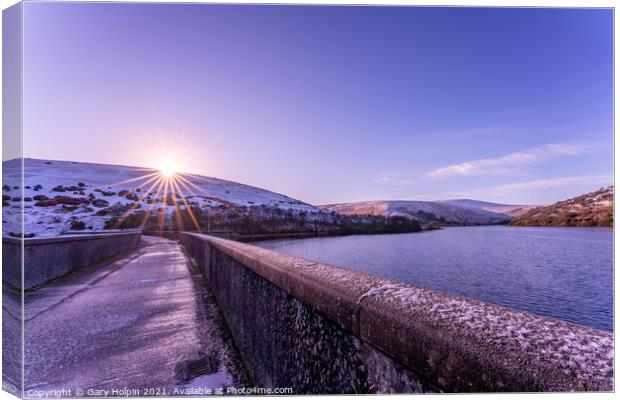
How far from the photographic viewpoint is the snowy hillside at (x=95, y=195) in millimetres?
Answer: 3532

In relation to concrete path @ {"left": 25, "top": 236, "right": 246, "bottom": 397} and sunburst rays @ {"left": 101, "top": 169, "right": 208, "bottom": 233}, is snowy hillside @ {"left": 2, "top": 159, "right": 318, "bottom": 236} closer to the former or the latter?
sunburst rays @ {"left": 101, "top": 169, "right": 208, "bottom": 233}

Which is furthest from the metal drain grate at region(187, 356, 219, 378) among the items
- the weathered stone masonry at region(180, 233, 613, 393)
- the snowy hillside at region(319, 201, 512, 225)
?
the snowy hillside at region(319, 201, 512, 225)

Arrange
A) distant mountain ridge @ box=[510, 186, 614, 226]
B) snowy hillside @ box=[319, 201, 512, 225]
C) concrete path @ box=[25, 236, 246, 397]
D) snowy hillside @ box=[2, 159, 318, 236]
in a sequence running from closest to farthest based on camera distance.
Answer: concrete path @ box=[25, 236, 246, 397], snowy hillside @ box=[2, 159, 318, 236], distant mountain ridge @ box=[510, 186, 614, 226], snowy hillside @ box=[319, 201, 512, 225]

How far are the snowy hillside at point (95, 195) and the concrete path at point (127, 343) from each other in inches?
50.3

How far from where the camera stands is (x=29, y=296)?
18.6 ft

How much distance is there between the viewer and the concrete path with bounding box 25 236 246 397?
276cm

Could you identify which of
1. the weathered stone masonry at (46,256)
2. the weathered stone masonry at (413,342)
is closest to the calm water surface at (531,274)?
the weathered stone masonry at (413,342)


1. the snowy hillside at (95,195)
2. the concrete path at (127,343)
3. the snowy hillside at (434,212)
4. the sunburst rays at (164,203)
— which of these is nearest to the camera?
the concrete path at (127,343)

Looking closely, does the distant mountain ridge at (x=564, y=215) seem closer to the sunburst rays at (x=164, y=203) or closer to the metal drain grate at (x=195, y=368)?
the metal drain grate at (x=195, y=368)

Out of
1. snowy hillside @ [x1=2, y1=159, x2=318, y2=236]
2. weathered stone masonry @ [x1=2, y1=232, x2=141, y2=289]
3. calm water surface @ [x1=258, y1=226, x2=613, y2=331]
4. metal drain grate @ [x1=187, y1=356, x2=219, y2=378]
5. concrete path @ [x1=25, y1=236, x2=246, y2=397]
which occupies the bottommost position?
calm water surface @ [x1=258, y1=226, x2=613, y2=331]

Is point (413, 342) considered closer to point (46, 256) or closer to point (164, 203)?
point (46, 256)

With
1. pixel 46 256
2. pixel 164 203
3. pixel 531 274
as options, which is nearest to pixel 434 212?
pixel 531 274

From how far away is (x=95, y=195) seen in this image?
83.6 feet

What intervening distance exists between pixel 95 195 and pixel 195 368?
89.7 ft
